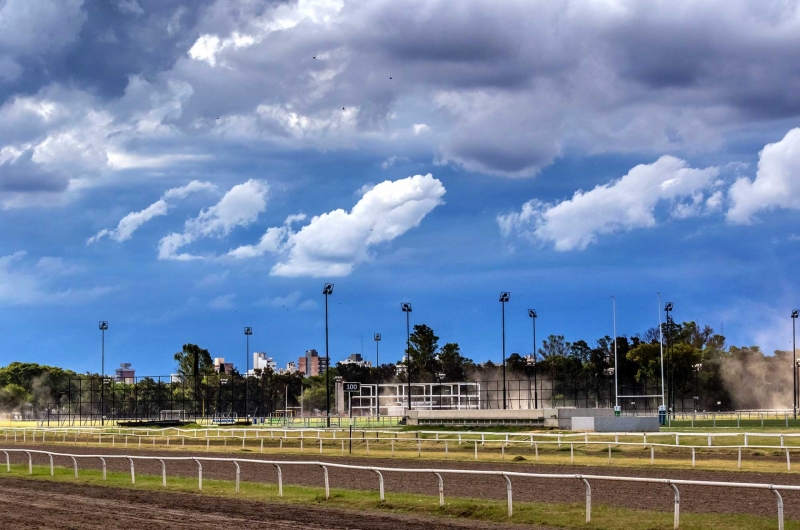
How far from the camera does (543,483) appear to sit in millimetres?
28781

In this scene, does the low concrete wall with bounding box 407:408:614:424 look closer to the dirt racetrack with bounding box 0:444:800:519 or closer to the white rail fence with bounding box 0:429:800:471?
the white rail fence with bounding box 0:429:800:471

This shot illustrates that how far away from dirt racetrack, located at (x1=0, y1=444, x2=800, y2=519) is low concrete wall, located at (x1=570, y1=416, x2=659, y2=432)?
18417mm

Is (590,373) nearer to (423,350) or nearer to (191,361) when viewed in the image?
(423,350)

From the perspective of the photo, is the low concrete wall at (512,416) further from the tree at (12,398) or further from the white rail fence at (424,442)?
the tree at (12,398)

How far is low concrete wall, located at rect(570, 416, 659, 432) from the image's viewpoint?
5588cm

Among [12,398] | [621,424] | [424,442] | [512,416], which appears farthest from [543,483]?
[12,398]

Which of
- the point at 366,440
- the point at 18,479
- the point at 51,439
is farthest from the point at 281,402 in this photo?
the point at 18,479

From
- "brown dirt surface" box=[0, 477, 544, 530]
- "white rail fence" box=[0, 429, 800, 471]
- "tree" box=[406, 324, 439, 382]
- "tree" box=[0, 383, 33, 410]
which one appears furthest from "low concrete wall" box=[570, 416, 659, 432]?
"tree" box=[0, 383, 33, 410]

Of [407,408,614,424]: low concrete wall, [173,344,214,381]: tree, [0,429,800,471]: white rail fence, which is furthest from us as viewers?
[173,344,214,381]: tree

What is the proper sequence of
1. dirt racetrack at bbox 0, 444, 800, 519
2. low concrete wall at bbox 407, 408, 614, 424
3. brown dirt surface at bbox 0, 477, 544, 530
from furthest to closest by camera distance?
low concrete wall at bbox 407, 408, 614, 424
dirt racetrack at bbox 0, 444, 800, 519
brown dirt surface at bbox 0, 477, 544, 530

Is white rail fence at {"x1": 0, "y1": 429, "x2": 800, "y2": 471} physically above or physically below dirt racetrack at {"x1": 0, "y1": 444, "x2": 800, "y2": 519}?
below

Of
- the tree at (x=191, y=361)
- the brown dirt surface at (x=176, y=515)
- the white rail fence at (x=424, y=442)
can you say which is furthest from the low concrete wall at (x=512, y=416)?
the tree at (x=191, y=361)

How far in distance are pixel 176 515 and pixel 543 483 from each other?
1209cm

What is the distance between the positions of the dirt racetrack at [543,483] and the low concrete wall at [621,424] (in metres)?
18.4
